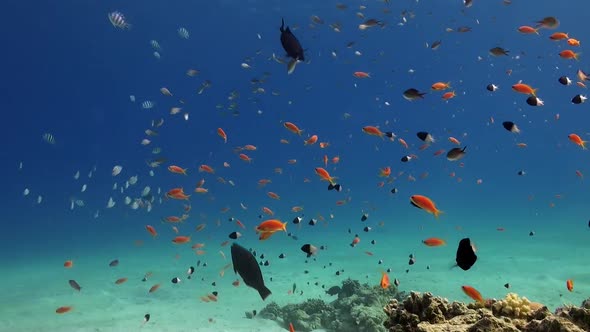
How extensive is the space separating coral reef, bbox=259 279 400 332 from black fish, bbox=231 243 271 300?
16.8 feet

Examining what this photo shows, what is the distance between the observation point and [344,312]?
954cm

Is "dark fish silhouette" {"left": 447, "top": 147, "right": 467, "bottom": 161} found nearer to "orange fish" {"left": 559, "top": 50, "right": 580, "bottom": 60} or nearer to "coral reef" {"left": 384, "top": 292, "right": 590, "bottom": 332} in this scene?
"coral reef" {"left": 384, "top": 292, "right": 590, "bottom": 332}

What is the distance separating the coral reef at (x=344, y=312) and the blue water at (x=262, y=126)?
2246mm

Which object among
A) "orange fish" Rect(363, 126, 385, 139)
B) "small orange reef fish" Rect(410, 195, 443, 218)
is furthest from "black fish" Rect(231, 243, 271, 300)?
"orange fish" Rect(363, 126, 385, 139)

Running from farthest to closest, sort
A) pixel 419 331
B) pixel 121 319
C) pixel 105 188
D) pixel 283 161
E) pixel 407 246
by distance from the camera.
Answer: pixel 283 161 → pixel 105 188 → pixel 407 246 → pixel 121 319 → pixel 419 331

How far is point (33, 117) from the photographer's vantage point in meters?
94.8

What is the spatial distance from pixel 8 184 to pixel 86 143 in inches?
A: 843

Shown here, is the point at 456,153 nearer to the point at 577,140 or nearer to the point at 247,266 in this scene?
the point at 577,140

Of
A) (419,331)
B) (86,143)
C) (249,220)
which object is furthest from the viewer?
(86,143)

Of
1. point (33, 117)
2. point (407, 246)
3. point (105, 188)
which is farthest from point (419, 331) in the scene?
point (33, 117)

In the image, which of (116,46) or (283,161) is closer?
(116,46)

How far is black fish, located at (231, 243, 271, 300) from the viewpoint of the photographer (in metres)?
4.02

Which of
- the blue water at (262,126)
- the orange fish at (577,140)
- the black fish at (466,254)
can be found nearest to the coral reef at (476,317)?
the black fish at (466,254)

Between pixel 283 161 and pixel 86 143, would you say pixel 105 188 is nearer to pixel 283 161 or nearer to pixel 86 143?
pixel 86 143
